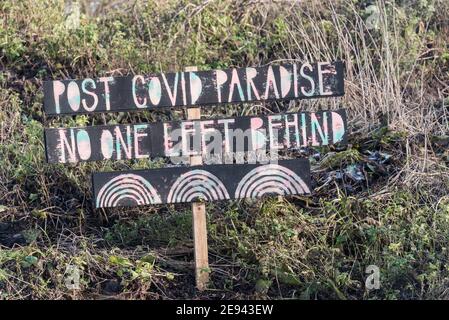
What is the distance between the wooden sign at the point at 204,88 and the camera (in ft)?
16.9

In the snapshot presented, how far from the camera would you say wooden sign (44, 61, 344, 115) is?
5141mm

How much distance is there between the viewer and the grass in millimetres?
5168

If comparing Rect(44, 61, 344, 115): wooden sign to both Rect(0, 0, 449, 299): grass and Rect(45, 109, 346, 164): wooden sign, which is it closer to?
Rect(45, 109, 346, 164): wooden sign

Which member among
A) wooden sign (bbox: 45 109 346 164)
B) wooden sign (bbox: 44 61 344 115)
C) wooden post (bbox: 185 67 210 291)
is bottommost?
wooden post (bbox: 185 67 210 291)

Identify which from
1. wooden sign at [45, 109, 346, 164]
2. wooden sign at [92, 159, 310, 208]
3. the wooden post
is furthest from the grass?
wooden sign at [45, 109, 346, 164]

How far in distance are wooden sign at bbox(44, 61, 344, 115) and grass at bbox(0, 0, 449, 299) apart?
Result: 2.97 ft

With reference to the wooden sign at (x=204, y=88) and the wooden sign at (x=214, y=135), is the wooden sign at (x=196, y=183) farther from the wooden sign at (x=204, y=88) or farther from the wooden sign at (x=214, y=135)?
the wooden sign at (x=204, y=88)

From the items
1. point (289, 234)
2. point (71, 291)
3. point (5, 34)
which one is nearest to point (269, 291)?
point (289, 234)

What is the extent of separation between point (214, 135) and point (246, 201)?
0.77m

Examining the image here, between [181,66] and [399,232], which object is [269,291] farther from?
[181,66]

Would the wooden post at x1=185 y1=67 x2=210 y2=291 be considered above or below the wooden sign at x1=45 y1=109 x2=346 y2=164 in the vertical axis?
below

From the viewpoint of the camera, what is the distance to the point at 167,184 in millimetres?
5199

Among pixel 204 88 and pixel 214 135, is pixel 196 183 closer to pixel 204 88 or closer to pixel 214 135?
pixel 214 135

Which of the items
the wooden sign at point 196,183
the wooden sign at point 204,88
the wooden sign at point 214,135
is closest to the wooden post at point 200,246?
the wooden sign at point 196,183
